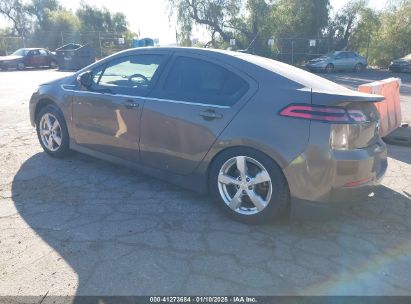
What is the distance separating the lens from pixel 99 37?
33938mm

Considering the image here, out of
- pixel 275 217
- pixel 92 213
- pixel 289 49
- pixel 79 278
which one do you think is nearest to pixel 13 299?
pixel 79 278

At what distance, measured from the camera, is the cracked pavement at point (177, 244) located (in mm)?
2652

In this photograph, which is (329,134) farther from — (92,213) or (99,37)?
(99,37)

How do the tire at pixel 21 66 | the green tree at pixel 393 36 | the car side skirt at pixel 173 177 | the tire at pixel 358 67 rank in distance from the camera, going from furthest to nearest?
the green tree at pixel 393 36 < the tire at pixel 21 66 < the tire at pixel 358 67 < the car side skirt at pixel 173 177

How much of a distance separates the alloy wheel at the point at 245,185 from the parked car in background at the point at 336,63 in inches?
872

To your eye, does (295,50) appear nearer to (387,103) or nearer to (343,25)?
(343,25)

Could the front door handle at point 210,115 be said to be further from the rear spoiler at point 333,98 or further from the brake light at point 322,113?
the rear spoiler at point 333,98

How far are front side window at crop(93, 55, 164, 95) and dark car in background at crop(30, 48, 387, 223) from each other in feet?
0.04

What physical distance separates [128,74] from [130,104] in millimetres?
438

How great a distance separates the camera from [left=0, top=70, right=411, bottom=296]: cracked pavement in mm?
2652

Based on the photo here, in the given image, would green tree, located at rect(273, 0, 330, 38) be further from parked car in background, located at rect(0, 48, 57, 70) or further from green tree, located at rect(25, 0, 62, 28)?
green tree, located at rect(25, 0, 62, 28)

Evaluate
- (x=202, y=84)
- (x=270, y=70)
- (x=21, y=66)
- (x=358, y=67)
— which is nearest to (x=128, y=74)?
(x=202, y=84)

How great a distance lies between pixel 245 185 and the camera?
3414mm

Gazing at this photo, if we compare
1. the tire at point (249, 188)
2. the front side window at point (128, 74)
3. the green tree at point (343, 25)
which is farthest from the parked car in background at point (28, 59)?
the tire at point (249, 188)
